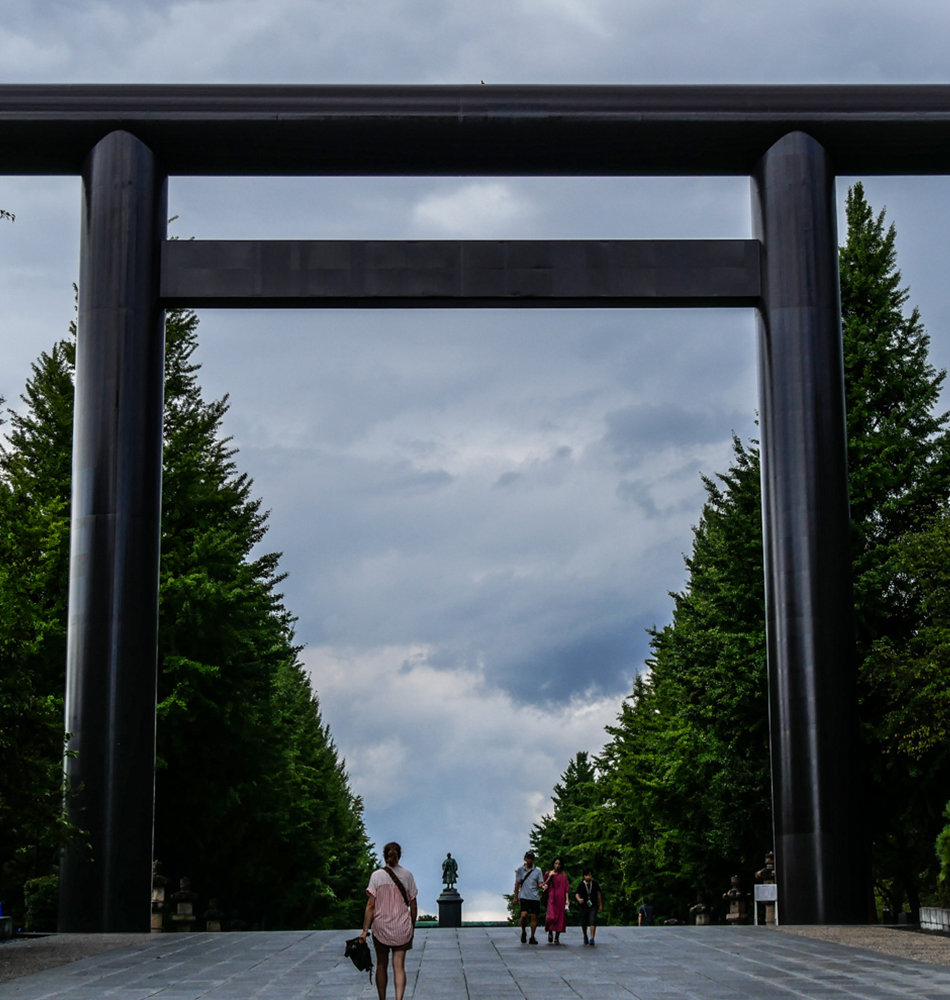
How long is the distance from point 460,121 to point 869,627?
15047 millimetres

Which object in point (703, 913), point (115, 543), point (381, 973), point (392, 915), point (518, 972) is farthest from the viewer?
point (703, 913)

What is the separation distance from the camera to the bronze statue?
48031mm

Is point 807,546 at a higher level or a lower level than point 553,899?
higher

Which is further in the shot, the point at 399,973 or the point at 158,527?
the point at 158,527

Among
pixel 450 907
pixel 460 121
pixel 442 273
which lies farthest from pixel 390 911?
pixel 450 907

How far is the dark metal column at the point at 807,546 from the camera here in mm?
26578

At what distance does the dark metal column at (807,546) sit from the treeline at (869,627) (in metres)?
2.26

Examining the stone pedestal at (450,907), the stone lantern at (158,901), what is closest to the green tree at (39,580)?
the stone lantern at (158,901)

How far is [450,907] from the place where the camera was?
46.8m

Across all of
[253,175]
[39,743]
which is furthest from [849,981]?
[253,175]

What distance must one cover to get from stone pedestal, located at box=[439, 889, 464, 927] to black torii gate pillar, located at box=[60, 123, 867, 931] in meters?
21.3

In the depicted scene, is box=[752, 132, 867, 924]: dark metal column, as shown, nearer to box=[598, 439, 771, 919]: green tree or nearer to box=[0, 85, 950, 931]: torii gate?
box=[0, 85, 950, 931]: torii gate

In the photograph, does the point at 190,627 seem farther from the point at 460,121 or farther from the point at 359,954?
the point at 359,954

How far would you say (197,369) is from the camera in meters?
40.2
